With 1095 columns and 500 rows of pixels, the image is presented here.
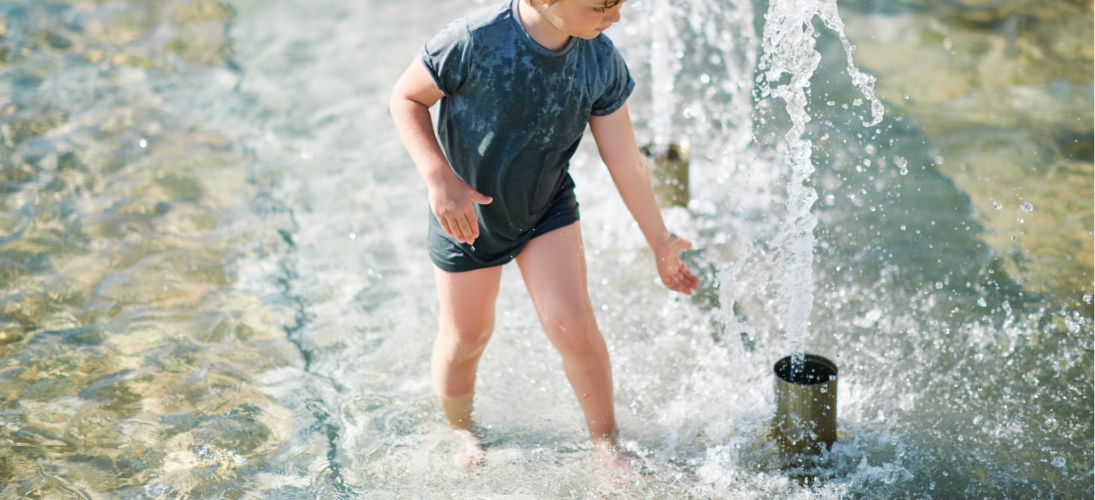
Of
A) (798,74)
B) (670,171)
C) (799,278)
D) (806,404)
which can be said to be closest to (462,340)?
(806,404)

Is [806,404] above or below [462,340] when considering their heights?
below

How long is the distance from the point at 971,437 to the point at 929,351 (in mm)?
453

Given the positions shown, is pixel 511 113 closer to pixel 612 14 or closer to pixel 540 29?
pixel 540 29

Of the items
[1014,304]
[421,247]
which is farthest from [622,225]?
[1014,304]

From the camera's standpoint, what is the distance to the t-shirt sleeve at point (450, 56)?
2.08 metres

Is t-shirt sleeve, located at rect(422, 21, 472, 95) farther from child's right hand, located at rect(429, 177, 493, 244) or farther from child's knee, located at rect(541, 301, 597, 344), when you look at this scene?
child's knee, located at rect(541, 301, 597, 344)

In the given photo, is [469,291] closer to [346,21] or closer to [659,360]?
[659,360]

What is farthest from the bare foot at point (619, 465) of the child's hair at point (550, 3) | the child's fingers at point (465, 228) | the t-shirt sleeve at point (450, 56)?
the child's hair at point (550, 3)

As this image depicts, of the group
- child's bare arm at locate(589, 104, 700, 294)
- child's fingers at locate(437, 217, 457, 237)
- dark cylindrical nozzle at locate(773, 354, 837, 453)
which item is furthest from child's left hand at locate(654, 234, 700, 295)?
child's fingers at locate(437, 217, 457, 237)

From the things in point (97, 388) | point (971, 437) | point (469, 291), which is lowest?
point (971, 437)

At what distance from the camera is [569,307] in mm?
2301

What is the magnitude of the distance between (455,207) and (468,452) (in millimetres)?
838

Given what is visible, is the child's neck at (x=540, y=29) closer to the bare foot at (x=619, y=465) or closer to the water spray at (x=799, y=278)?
the water spray at (x=799, y=278)

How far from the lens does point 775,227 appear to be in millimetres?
3840
